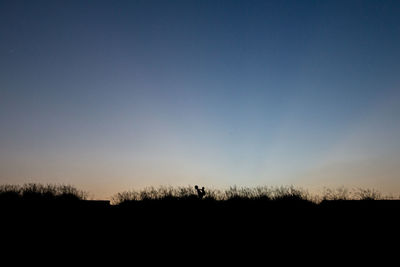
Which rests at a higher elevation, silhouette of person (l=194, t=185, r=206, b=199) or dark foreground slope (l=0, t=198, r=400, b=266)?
silhouette of person (l=194, t=185, r=206, b=199)

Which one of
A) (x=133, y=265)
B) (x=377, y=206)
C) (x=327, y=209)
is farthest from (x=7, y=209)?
(x=377, y=206)

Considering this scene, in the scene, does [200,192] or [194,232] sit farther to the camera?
[200,192]

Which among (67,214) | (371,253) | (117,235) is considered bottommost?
(371,253)

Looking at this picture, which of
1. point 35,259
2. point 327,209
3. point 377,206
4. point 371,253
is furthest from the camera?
point 327,209

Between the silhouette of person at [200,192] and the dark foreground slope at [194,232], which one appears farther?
the silhouette of person at [200,192]

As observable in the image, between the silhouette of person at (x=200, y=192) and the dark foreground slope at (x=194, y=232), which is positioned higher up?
the silhouette of person at (x=200, y=192)

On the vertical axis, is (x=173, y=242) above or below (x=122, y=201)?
below

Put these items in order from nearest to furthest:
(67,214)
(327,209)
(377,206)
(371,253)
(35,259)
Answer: (35,259) < (371,253) < (67,214) < (377,206) < (327,209)

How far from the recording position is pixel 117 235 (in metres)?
10.3

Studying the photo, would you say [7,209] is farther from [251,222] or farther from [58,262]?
[251,222]

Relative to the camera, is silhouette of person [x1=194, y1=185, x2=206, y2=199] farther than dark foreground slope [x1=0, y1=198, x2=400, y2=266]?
Yes

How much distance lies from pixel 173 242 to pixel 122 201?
19.5ft

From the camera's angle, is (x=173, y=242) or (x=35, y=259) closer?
(x=35, y=259)

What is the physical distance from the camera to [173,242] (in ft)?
33.4
